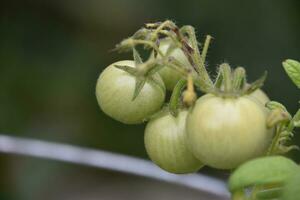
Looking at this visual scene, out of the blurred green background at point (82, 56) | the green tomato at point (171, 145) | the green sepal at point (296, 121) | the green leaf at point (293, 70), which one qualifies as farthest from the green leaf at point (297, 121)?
the blurred green background at point (82, 56)

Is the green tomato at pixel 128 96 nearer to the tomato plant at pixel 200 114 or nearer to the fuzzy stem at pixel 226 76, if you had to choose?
the tomato plant at pixel 200 114

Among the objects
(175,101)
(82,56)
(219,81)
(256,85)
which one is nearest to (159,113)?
(175,101)

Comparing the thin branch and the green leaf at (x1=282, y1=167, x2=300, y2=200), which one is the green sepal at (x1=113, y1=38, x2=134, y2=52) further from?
the thin branch

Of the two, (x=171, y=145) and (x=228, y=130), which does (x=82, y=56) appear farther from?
(x=228, y=130)

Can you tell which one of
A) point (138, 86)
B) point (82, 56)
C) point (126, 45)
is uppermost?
point (126, 45)

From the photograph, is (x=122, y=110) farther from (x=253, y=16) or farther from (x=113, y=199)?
(x=113, y=199)

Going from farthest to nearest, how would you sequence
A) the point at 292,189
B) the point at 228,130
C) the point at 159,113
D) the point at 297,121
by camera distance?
1. the point at 159,113
2. the point at 297,121
3. the point at 228,130
4. the point at 292,189

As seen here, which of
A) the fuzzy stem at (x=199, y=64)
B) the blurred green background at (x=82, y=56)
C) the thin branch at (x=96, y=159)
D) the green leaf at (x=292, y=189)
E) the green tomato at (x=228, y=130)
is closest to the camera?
the green leaf at (x=292, y=189)

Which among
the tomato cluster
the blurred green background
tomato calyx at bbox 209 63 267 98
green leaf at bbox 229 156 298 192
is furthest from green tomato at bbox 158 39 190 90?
the blurred green background
